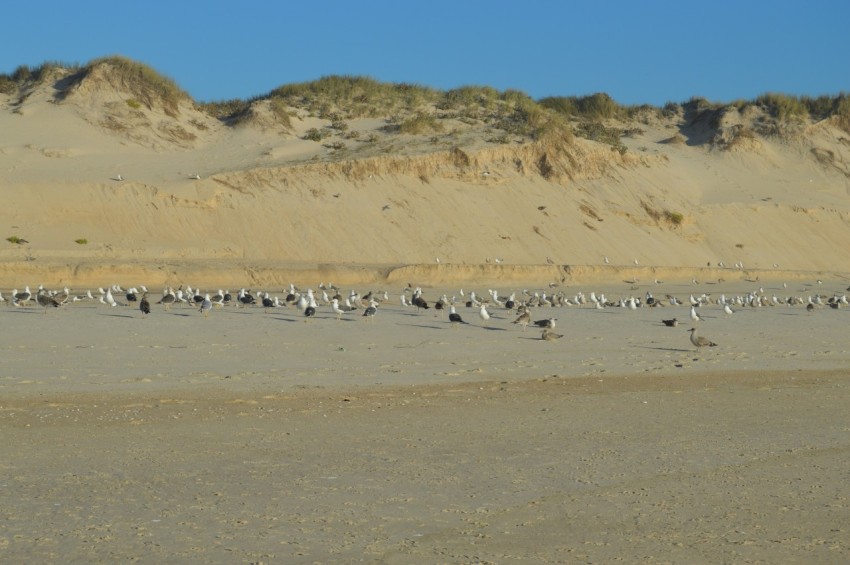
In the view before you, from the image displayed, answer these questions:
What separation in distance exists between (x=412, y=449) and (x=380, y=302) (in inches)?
655

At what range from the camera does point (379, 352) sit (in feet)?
53.8

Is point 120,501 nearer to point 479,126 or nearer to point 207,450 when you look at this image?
point 207,450

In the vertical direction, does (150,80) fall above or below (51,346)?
above

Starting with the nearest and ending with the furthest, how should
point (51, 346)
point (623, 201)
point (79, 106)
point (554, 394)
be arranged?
point (554, 394) → point (51, 346) → point (79, 106) → point (623, 201)

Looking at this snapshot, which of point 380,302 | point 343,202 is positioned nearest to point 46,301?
point 380,302

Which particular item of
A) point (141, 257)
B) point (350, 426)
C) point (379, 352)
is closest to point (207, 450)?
point (350, 426)

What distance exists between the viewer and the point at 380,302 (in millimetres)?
26047

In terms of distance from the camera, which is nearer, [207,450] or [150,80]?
[207,450]

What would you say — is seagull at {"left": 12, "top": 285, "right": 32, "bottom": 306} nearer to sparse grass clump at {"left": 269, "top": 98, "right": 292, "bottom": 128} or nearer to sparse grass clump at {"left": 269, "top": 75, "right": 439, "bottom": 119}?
sparse grass clump at {"left": 269, "top": 98, "right": 292, "bottom": 128}

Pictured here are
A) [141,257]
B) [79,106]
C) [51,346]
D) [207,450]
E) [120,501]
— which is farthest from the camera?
[79,106]

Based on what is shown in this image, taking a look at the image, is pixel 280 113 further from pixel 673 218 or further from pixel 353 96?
pixel 673 218

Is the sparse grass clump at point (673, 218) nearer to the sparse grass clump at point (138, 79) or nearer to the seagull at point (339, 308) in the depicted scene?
the sparse grass clump at point (138, 79)

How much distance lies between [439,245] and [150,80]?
1546 cm

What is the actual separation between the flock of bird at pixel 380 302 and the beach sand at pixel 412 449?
9.33 feet
